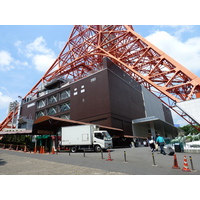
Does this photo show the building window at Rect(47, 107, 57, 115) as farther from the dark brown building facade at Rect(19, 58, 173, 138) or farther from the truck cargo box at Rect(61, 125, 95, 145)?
the truck cargo box at Rect(61, 125, 95, 145)

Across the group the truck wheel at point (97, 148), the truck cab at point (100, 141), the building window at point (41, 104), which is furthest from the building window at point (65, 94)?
the truck wheel at point (97, 148)

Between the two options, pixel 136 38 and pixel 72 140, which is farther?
pixel 136 38

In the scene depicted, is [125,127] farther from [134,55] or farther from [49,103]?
[49,103]

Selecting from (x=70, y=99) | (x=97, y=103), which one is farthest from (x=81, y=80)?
(x=97, y=103)

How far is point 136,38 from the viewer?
3281cm

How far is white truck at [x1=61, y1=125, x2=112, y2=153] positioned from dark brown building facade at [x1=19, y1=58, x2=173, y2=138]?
33.4 feet

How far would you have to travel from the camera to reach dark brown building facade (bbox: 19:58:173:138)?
31.8 metres

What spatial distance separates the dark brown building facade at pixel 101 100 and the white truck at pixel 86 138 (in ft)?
33.4

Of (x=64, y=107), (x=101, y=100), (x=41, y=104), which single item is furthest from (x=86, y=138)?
(x=41, y=104)

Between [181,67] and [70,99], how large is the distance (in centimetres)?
2639

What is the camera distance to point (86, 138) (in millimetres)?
19625

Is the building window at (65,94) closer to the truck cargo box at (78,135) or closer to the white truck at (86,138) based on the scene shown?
the truck cargo box at (78,135)

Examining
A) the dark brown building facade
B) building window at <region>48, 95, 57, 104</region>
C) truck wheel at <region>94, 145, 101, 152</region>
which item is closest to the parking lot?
truck wheel at <region>94, 145, 101, 152</region>

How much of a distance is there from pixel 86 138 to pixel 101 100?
1377cm
